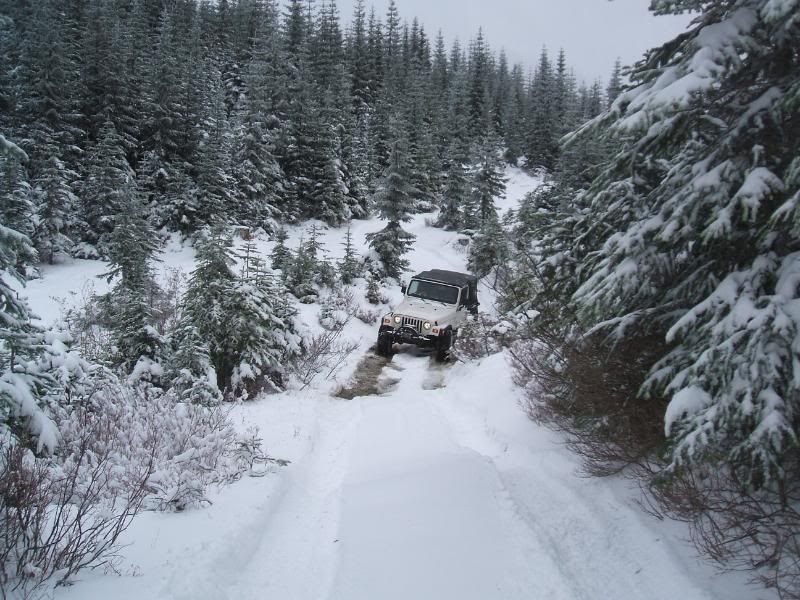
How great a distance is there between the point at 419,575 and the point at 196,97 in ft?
107

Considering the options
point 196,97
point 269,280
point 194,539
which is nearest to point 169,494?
point 194,539

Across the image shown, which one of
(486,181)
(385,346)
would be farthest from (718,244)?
(486,181)

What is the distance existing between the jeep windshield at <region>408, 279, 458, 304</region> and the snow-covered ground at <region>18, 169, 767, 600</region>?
6838 mm

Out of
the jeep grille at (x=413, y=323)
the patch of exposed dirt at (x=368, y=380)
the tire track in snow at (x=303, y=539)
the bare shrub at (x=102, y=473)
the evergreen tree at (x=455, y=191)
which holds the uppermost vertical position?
the evergreen tree at (x=455, y=191)

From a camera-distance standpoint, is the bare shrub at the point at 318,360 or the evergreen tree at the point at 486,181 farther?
the evergreen tree at the point at 486,181

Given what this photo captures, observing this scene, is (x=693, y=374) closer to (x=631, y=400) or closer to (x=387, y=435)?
(x=631, y=400)

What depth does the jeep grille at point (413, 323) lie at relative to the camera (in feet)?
42.9

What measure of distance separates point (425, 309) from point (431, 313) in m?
0.31

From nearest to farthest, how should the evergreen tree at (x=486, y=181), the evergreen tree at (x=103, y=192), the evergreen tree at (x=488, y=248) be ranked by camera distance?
the evergreen tree at (x=103, y=192), the evergreen tree at (x=488, y=248), the evergreen tree at (x=486, y=181)

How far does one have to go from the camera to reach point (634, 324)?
184 inches

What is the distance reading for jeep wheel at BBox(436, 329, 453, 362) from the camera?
42.6ft

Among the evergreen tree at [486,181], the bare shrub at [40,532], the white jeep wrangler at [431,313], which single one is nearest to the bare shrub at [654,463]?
the bare shrub at [40,532]

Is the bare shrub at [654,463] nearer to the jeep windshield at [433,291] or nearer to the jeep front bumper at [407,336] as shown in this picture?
the jeep front bumper at [407,336]

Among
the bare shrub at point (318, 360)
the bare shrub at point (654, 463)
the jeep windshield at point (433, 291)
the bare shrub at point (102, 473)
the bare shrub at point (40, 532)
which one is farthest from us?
the jeep windshield at point (433, 291)
